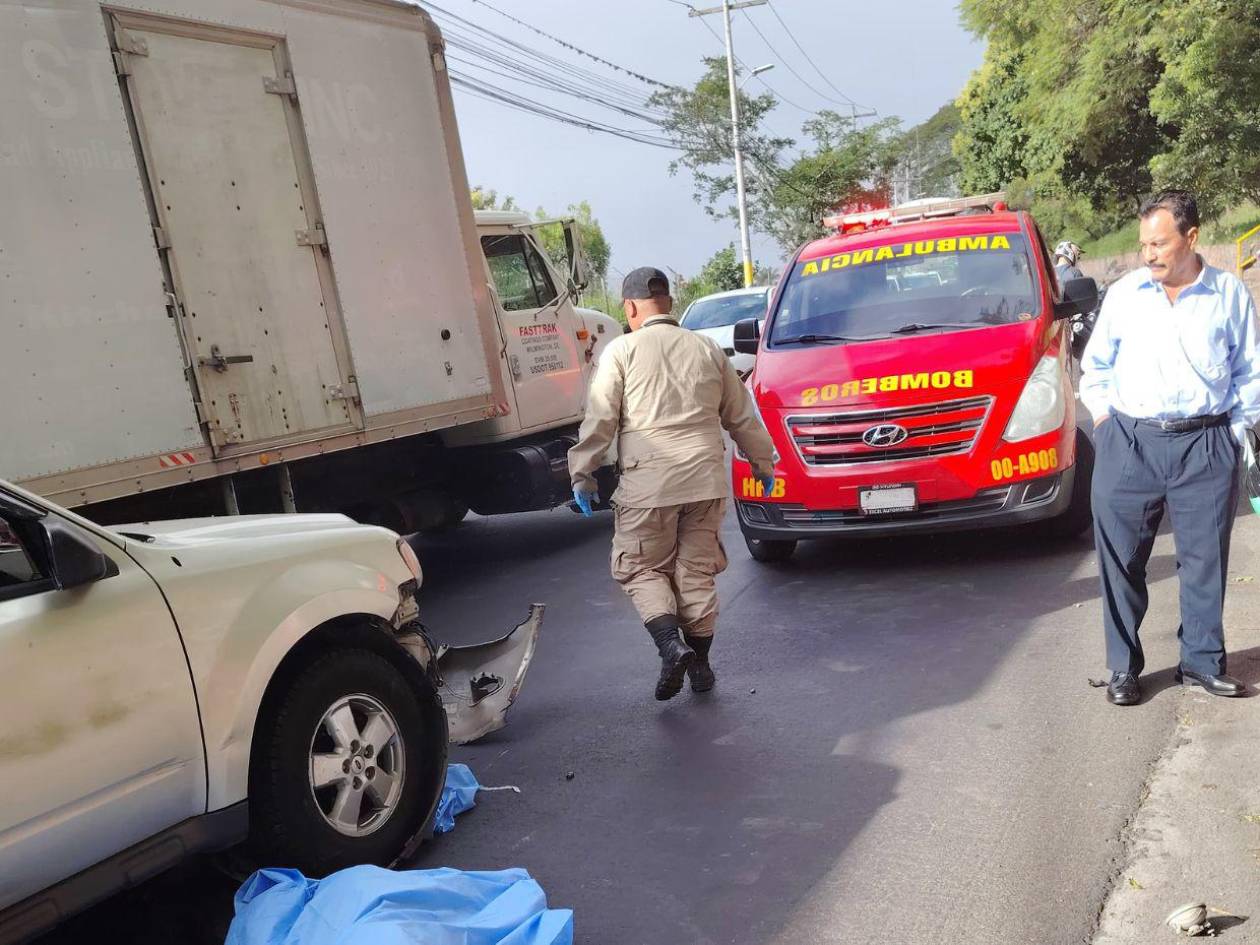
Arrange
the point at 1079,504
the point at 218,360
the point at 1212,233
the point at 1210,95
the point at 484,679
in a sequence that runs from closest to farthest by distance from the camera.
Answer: the point at 484,679 → the point at 218,360 → the point at 1079,504 → the point at 1210,95 → the point at 1212,233

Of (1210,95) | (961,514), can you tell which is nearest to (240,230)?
(961,514)

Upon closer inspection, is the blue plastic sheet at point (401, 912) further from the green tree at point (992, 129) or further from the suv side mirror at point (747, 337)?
the green tree at point (992, 129)

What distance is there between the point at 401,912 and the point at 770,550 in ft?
15.5

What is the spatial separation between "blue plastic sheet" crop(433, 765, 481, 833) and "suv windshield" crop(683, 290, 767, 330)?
13.6 meters

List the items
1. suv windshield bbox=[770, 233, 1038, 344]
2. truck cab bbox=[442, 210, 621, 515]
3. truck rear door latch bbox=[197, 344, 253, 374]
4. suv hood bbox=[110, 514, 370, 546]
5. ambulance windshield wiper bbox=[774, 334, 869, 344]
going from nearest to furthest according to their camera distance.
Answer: suv hood bbox=[110, 514, 370, 546] < truck rear door latch bbox=[197, 344, 253, 374] < suv windshield bbox=[770, 233, 1038, 344] < ambulance windshield wiper bbox=[774, 334, 869, 344] < truck cab bbox=[442, 210, 621, 515]

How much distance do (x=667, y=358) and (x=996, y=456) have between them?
87.9 inches

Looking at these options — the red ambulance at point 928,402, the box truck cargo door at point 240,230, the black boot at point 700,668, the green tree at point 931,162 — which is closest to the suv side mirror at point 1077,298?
the red ambulance at point 928,402

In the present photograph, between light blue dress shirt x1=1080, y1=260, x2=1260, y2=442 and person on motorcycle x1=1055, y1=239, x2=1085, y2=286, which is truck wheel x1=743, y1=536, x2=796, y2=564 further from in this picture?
person on motorcycle x1=1055, y1=239, x2=1085, y2=286

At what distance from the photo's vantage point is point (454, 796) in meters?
4.09

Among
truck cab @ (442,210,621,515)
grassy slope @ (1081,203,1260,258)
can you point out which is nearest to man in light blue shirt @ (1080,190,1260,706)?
truck cab @ (442,210,621,515)

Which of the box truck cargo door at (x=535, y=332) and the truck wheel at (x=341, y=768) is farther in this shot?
the box truck cargo door at (x=535, y=332)

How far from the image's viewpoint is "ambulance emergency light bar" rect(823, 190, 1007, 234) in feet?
30.6

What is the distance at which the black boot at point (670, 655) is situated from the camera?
485cm

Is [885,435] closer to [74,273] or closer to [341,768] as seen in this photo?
[341,768]
